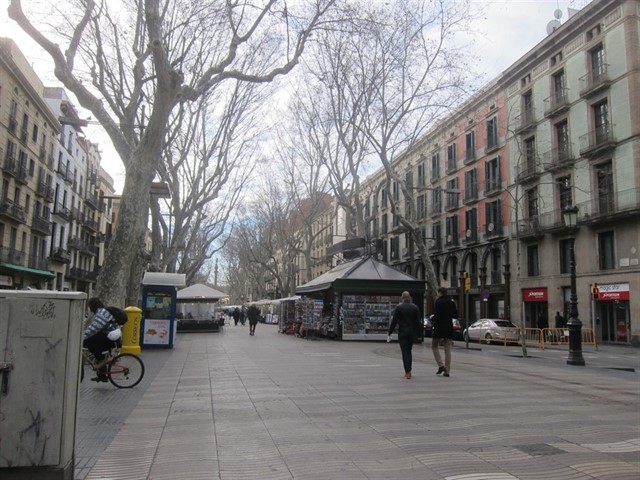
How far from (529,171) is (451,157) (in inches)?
438

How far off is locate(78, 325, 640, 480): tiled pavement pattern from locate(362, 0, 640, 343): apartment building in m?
13.0

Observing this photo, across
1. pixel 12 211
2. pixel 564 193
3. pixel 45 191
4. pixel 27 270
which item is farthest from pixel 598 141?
pixel 45 191

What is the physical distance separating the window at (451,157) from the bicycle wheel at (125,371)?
38030 mm

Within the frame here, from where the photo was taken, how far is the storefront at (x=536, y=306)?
3216 cm

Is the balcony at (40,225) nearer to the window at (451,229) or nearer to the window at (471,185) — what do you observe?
the window at (451,229)

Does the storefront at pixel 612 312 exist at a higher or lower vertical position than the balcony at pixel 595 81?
lower

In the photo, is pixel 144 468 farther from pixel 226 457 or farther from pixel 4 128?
pixel 4 128

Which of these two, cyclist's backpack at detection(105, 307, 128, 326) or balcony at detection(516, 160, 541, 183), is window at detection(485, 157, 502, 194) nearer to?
balcony at detection(516, 160, 541, 183)

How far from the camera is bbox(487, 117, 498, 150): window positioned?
38062 mm

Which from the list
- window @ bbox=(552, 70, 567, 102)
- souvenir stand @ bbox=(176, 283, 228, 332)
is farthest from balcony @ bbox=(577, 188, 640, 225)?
souvenir stand @ bbox=(176, 283, 228, 332)

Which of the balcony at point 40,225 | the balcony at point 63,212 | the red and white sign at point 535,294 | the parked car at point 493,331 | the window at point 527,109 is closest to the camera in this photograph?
the parked car at point 493,331

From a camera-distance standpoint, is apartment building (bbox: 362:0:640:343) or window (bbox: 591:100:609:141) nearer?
apartment building (bbox: 362:0:640:343)

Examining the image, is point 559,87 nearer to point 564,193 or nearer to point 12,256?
point 564,193

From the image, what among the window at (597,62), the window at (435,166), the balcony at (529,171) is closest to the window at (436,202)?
the window at (435,166)
